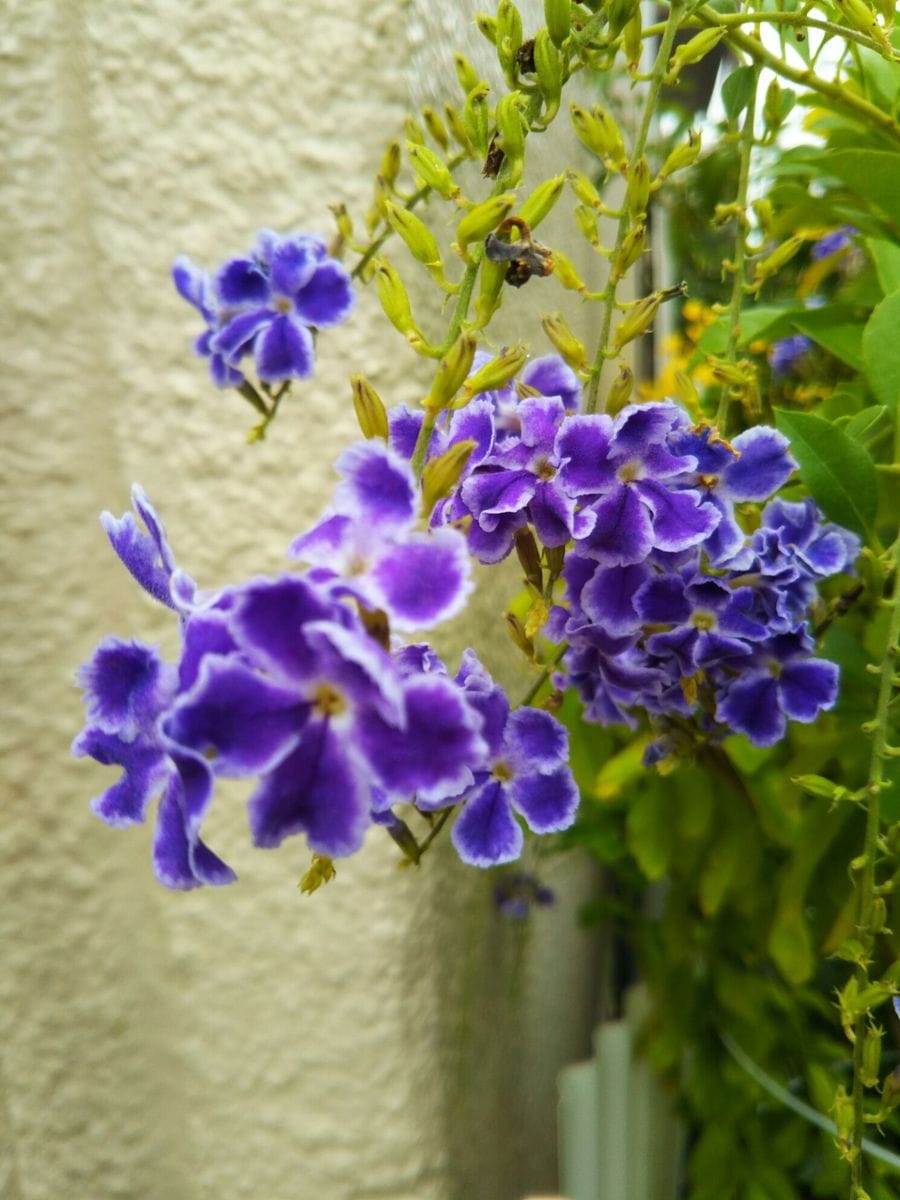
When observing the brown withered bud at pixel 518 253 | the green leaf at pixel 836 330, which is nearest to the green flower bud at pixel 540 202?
the brown withered bud at pixel 518 253

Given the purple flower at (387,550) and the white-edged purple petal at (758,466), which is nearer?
the purple flower at (387,550)

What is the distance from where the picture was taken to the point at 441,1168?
0.62 m

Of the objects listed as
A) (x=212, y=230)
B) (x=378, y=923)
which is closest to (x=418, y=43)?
(x=212, y=230)

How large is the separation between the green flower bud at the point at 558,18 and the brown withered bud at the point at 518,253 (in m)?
0.07

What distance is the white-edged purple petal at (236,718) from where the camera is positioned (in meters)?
0.20

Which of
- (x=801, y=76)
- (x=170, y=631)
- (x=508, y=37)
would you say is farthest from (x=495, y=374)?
(x=170, y=631)

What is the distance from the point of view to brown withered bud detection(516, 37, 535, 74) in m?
0.30

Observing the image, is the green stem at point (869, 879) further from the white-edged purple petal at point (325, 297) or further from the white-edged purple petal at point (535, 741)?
the white-edged purple petal at point (325, 297)

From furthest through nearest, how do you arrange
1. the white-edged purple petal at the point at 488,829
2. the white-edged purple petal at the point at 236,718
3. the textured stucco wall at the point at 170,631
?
the textured stucco wall at the point at 170,631 → the white-edged purple petal at the point at 488,829 → the white-edged purple petal at the point at 236,718

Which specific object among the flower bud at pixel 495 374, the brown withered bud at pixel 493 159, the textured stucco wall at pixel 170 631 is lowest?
the textured stucco wall at pixel 170 631

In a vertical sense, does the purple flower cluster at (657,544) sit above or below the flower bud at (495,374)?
below

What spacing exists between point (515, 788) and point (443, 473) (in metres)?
0.12

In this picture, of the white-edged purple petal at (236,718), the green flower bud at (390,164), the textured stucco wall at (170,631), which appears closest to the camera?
the white-edged purple petal at (236,718)

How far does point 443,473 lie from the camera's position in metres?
0.24
